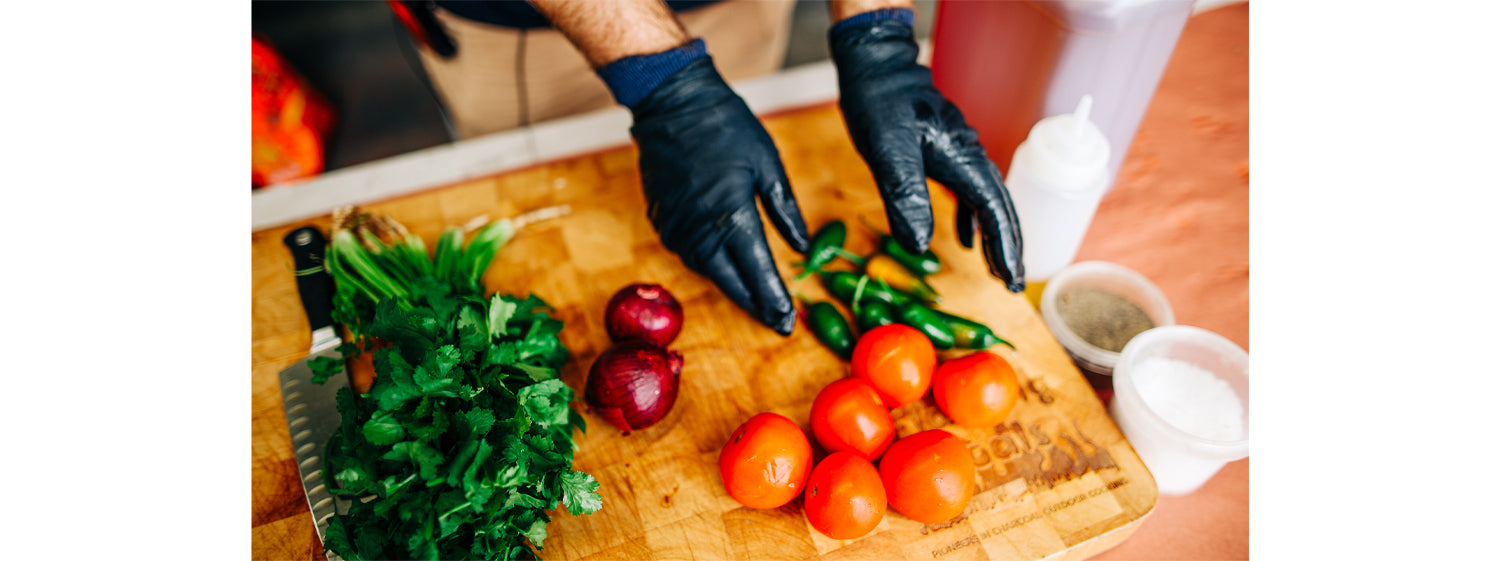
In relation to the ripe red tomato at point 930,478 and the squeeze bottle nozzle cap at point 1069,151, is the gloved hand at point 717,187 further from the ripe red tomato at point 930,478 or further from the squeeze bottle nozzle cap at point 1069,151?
the squeeze bottle nozzle cap at point 1069,151

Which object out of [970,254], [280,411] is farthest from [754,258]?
[280,411]

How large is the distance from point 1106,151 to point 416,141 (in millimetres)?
2888

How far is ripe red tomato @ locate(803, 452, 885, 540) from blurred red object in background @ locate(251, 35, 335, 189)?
8.03ft

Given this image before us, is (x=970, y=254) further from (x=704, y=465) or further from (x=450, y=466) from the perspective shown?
(x=450, y=466)

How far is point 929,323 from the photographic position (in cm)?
150

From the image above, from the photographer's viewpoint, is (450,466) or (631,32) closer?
(450,466)

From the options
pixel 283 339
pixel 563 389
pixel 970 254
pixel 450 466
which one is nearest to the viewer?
pixel 450 466

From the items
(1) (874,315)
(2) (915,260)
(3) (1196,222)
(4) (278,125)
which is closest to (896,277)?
(2) (915,260)

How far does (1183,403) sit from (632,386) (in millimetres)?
1021

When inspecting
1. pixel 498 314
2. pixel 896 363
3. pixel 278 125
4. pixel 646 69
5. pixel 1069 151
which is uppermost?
pixel 646 69

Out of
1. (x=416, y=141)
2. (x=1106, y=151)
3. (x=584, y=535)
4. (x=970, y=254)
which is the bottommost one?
(x=416, y=141)

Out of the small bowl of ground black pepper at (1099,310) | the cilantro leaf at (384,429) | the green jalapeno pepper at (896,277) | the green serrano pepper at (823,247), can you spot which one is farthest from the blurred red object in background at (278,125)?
the small bowl of ground black pepper at (1099,310)

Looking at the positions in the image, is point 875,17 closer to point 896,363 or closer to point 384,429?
point 896,363

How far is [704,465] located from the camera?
1383 millimetres
